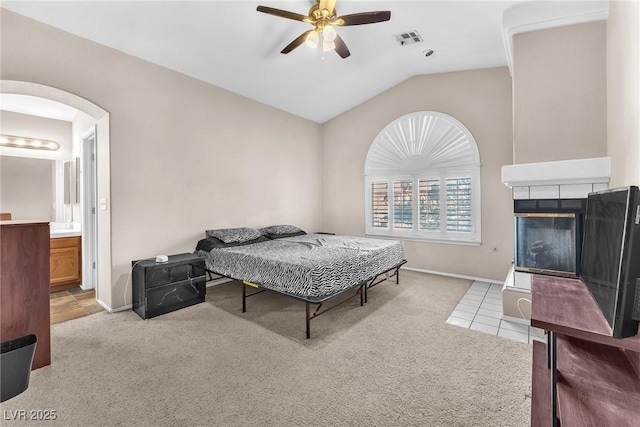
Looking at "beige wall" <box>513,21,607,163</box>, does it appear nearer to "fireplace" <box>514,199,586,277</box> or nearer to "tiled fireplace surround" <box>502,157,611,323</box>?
"tiled fireplace surround" <box>502,157,611,323</box>

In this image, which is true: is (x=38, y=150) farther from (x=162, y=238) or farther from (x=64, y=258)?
(x=162, y=238)

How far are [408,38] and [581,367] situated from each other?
408 centimetres

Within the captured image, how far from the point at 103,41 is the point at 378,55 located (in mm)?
3586

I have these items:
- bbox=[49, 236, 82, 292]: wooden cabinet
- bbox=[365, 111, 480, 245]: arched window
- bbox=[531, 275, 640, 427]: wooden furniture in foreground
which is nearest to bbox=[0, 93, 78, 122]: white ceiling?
bbox=[49, 236, 82, 292]: wooden cabinet

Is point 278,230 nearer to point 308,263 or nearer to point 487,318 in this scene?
point 308,263

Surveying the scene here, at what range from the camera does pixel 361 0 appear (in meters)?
3.12

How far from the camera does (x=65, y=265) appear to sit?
408 cm

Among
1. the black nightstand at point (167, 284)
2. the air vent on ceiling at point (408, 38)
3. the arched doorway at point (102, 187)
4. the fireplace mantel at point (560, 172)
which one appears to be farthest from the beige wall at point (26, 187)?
the fireplace mantel at point (560, 172)

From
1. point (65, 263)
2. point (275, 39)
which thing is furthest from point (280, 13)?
point (65, 263)

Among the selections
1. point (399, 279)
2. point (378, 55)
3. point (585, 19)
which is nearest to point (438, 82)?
point (378, 55)

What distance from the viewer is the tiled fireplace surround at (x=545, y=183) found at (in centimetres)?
258

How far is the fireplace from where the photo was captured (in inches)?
108

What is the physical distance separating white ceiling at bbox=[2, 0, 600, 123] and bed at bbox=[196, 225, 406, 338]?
2443 mm

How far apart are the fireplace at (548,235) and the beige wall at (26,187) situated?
6.79 metres
